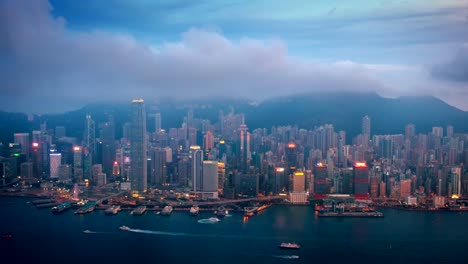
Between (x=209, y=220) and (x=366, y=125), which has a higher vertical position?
(x=366, y=125)

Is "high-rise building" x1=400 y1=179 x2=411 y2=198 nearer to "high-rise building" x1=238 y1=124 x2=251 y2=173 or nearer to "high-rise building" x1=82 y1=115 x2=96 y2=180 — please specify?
"high-rise building" x1=238 y1=124 x2=251 y2=173

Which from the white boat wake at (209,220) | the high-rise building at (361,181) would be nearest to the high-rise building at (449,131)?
the high-rise building at (361,181)

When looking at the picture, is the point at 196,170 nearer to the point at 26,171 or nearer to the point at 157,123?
the point at 157,123

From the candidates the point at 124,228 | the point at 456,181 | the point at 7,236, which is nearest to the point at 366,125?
the point at 456,181

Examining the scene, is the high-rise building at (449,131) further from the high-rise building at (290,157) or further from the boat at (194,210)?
the boat at (194,210)

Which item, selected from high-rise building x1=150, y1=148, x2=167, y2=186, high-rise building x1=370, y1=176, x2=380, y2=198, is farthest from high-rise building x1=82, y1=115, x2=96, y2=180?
high-rise building x1=370, y1=176, x2=380, y2=198

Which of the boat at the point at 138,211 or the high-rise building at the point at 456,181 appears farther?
the high-rise building at the point at 456,181

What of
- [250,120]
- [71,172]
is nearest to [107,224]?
[71,172]
